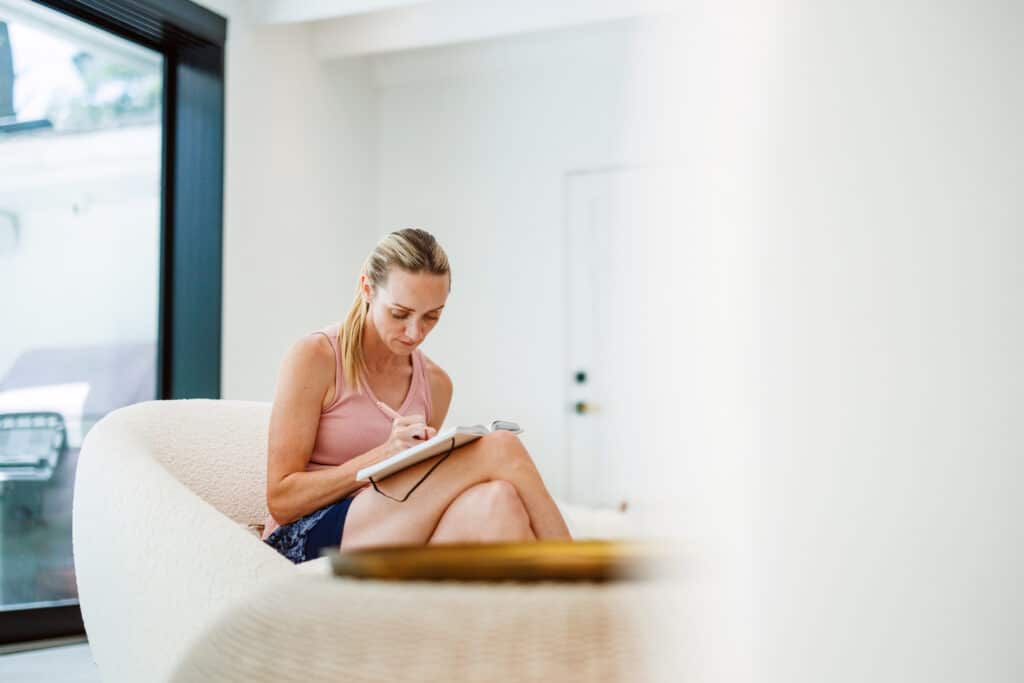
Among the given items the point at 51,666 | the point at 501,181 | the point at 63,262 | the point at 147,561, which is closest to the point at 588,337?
the point at 501,181

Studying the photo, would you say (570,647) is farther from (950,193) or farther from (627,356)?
(950,193)

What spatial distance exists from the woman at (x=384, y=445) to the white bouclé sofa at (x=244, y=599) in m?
0.13

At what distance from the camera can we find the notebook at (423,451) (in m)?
1.33

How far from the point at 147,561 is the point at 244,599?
0.52 meters

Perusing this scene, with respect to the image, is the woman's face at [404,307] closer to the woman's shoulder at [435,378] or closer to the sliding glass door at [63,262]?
the woman's shoulder at [435,378]

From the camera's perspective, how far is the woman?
141 cm

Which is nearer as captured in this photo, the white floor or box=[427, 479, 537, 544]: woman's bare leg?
box=[427, 479, 537, 544]: woman's bare leg

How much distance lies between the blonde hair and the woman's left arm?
0.20 meters

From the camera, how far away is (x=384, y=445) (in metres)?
1.52

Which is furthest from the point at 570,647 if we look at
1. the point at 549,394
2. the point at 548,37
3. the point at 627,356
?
the point at 548,37

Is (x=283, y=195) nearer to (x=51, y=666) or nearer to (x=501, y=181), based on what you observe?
(x=501, y=181)

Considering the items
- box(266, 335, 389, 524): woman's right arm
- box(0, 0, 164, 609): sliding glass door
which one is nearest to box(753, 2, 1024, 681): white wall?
box(266, 335, 389, 524): woman's right arm

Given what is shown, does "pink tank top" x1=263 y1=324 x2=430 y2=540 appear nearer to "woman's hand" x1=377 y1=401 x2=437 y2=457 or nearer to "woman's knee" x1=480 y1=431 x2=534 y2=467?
"woman's hand" x1=377 y1=401 x2=437 y2=457

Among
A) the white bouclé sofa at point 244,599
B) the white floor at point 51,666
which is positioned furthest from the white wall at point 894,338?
the white floor at point 51,666
